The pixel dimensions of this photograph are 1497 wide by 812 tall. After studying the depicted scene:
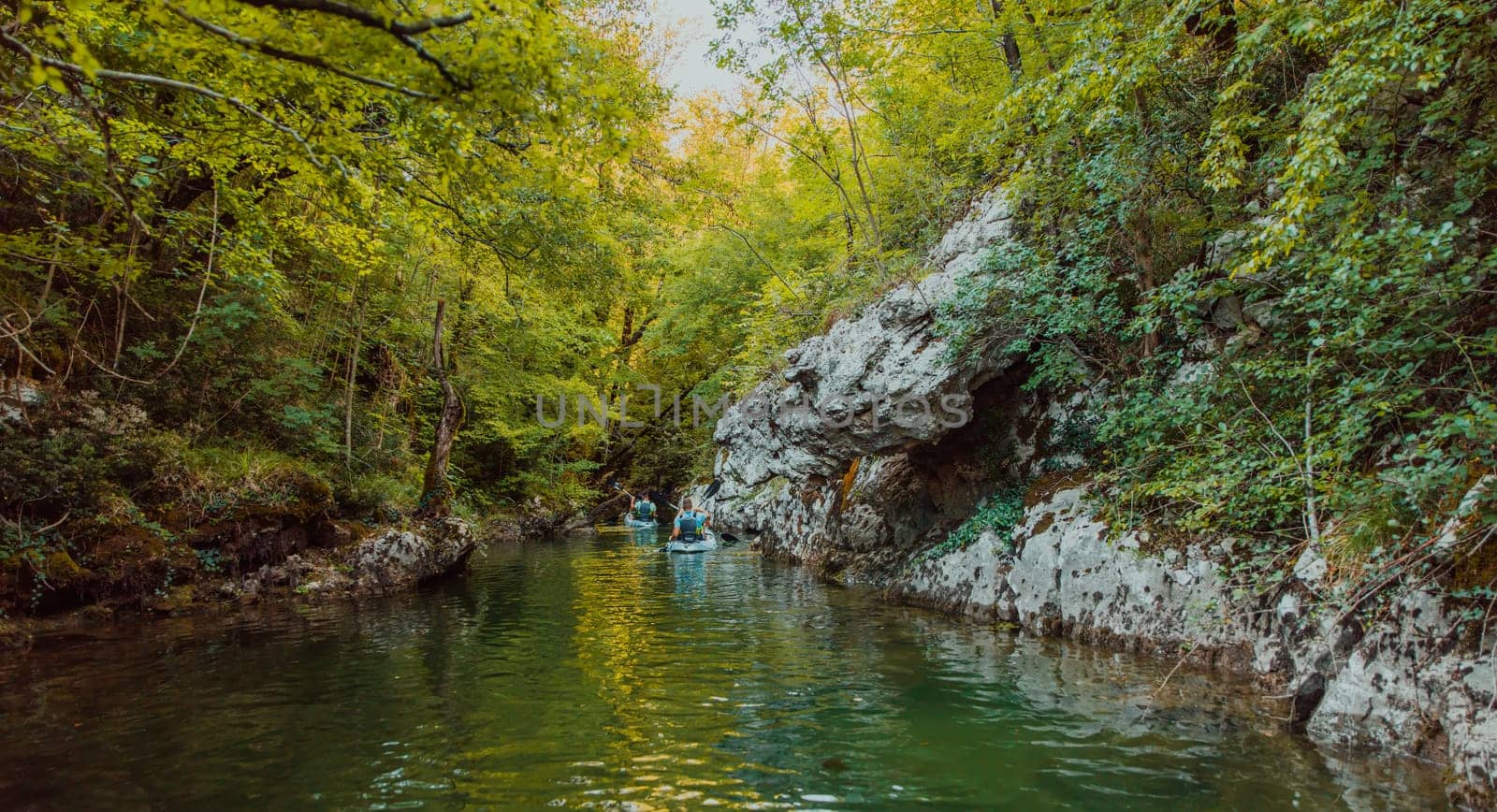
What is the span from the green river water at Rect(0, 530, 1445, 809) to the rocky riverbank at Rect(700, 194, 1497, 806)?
41 cm

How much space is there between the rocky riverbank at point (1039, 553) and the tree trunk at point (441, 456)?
658 cm

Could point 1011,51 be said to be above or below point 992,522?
above

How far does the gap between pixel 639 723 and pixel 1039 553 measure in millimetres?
5422

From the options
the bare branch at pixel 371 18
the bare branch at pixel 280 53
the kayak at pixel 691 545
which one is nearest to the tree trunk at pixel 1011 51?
the bare branch at pixel 371 18

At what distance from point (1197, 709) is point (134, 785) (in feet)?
24.5

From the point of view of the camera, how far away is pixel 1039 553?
8312 mm

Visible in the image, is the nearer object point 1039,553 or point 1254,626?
point 1254,626

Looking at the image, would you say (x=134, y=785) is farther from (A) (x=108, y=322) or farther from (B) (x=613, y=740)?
(A) (x=108, y=322)

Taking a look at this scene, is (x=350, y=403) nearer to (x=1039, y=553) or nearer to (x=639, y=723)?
(x=639, y=723)

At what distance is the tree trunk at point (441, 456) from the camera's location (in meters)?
13.8

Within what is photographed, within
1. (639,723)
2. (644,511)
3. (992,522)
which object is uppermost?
(992,522)

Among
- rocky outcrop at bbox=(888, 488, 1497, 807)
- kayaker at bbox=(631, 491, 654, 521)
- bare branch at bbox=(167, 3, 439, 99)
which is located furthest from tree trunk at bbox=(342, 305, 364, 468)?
kayaker at bbox=(631, 491, 654, 521)

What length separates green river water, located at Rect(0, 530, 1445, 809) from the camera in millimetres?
4113

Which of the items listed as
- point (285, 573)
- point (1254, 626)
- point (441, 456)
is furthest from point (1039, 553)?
point (441, 456)
